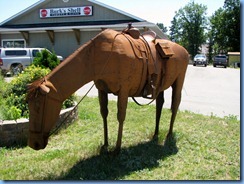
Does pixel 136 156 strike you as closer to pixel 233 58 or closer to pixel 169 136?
pixel 169 136

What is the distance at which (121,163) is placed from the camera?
4.23 metres

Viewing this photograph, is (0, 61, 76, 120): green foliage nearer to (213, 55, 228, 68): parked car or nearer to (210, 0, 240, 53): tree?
(210, 0, 240, 53): tree

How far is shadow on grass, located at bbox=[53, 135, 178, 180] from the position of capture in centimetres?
394

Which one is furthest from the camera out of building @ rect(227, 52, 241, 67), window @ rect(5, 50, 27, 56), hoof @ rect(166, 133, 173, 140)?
building @ rect(227, 52, 241, 67)

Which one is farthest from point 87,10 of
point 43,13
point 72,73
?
point 72,73

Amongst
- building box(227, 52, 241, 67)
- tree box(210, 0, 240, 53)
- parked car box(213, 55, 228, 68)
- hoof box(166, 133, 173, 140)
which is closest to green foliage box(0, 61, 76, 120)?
hoof box(166, 133, 173, 140)

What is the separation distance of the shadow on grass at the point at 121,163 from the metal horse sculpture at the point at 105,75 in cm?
25

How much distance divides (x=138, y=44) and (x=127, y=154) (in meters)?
1.79

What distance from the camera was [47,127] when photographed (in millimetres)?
3602

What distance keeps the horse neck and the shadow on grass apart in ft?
3.76

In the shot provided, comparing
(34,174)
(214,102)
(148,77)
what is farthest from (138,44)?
(214,102)

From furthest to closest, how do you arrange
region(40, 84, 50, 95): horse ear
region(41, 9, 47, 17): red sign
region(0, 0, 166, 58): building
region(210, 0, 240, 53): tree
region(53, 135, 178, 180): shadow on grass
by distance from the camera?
region(210, 0, 240, 53): tree < region(41, 9, 47, 17): red sign < region(0, 0, 166, 58): building < region(53, 135, 178, 180): shadow on grass < region(40, 84, 50, 95): horse ear

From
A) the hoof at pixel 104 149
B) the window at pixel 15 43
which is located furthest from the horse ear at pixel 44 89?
Result: the window at pixel 15 43

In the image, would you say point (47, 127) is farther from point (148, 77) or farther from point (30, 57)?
point (30, 57)
